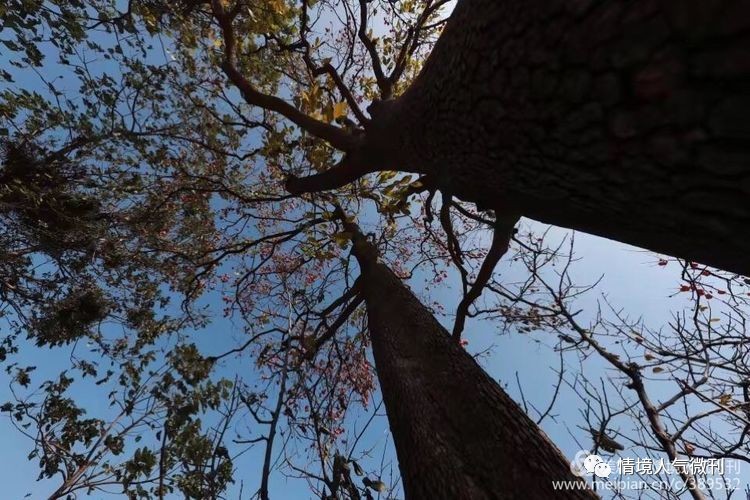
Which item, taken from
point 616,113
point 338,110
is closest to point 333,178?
point 338,110

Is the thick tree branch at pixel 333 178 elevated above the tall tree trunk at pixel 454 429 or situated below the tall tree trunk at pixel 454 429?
above

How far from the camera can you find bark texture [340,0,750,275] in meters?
0.62

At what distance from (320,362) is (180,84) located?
488cm

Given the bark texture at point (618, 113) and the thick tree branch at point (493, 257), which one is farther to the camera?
the thick tree branch at point (493, 257)

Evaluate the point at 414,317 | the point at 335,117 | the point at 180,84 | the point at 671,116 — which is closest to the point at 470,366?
the point at 414,317

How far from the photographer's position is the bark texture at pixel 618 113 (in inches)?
24.6

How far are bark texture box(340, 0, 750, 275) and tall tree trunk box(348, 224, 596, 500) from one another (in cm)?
111

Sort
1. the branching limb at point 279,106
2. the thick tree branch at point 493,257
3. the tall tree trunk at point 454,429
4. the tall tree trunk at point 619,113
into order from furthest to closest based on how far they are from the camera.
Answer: the branching limb at point 279,106
the thick tree branch at point 493,257
the tall tree trunk at point 454,429
the tall tree trunk at point 619,113

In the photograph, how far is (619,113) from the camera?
792 millimetres

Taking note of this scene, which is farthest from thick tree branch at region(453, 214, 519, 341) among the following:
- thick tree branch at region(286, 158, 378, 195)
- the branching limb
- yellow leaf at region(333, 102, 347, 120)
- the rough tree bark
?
yellow leaf at region(333, 102, 347, 120)

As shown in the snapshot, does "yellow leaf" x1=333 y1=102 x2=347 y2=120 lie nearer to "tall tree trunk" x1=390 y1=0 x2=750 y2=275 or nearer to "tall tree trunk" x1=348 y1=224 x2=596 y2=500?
"tall tree trunk" x1=390 y1=0 x2=750 y2=275

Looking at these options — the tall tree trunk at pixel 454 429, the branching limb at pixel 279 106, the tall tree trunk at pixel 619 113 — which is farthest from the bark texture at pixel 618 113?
the branching limb at pixel 279 106

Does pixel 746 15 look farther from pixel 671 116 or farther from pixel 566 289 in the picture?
pixel 566 289

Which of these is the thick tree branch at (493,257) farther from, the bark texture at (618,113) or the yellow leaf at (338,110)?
the yellow leaf at (338,110)
